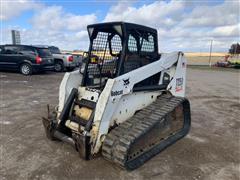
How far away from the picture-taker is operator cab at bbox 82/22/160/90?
4.03 m

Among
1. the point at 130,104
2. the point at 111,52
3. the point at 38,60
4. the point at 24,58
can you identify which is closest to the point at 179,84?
the point at 130,104

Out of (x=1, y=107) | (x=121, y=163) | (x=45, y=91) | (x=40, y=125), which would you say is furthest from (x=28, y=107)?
(x=121, y=163)

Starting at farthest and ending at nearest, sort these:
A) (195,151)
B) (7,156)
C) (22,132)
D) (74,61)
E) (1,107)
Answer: (74,61) < (1,107) < (22,132) < (195,151) < (7,156)

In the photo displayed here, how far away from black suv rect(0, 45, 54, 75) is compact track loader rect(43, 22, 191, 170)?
30.2 feet

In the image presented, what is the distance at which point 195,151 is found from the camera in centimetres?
407

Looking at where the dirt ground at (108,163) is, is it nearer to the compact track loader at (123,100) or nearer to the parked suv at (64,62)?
the compact track loader at (123,100)

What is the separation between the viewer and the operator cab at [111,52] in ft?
13.2

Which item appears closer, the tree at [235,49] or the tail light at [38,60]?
the tail light at [38,60]

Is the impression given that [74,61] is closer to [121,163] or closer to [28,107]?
[28,107]

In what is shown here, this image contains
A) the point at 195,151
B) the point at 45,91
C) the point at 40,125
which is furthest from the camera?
the point at 45,91

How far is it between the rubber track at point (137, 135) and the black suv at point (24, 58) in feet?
33.1

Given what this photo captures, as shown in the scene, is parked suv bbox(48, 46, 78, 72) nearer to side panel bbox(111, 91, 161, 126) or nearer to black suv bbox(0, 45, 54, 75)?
black suv bbox(0, 45, 54, 75)

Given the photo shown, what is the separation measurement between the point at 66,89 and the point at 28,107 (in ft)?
9.47

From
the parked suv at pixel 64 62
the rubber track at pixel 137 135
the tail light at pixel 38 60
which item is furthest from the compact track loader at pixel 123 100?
the parked suv at pixel 64 62
